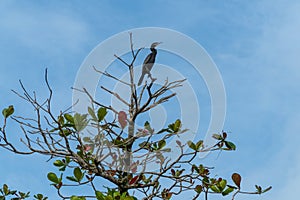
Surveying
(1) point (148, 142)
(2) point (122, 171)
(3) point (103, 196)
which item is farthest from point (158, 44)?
(3) point (103, 196)

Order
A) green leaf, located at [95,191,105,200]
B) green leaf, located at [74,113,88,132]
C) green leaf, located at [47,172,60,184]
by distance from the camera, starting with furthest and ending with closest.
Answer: green leaf, located at [47,172,60,184] → green leaf, located at [74,113,88,132] → green leaf, located at [95,191,105,200]

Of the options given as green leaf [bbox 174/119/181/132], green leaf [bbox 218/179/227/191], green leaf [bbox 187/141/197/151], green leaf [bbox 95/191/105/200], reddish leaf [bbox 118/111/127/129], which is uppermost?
green leaf [bbox 174/119/181/132]

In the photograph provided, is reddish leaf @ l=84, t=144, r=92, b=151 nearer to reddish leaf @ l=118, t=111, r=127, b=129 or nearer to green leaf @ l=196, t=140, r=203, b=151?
reddish leaf @ l=118, t=111, r=127, b=129

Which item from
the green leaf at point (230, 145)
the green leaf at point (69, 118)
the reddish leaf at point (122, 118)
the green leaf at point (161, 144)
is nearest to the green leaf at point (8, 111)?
the green leaf at point (69, 118)

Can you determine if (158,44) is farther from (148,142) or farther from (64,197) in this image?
(64,197)

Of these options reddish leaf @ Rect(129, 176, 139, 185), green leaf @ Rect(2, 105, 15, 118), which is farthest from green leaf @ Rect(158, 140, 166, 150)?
green leaf @ Rect(2, 105, 15, 118)

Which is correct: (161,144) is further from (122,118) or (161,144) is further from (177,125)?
(122,118)

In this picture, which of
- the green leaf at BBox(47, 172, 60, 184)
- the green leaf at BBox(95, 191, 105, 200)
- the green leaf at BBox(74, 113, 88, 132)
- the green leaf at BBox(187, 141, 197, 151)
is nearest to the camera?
the green leaf at BBox(95, 191, 105, 200)

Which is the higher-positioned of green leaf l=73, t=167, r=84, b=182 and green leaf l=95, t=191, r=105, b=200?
green leaf l=73, t=167, r=84, b=182

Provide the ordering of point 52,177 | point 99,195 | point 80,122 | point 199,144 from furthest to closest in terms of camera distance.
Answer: point 199,144 → point 52,177 → point 80,122 → point 99,195

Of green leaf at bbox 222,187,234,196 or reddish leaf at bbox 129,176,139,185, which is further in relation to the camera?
green leaf at bbox 222,187,234,196

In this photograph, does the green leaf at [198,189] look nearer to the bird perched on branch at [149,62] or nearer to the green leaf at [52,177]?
the bird perched on branch at [149,62]

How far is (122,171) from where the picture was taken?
109 inches

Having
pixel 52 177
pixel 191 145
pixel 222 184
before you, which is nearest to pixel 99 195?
pixel 52 177
